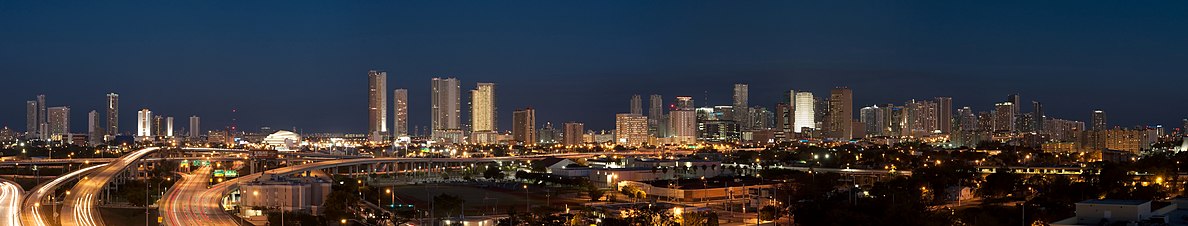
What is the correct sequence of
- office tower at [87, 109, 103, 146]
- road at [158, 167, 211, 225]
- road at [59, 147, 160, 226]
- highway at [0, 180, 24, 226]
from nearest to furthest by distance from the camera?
1. highway at [0, 180, 24, 226]
2. road at [158, 167, 211, 225]
3. road at [59, 147, 160, 226]
4. office tower at [87, 109, 103, 146]

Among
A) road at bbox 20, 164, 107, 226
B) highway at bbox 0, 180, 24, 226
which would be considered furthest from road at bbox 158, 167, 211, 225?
highway at bbox 0, 180, 24, 226

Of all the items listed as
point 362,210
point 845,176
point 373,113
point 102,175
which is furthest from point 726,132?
point 362,210

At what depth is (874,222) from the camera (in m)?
23.9

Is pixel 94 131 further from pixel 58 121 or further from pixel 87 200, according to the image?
pixel 87 200

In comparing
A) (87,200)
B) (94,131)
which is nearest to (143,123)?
(94,131)

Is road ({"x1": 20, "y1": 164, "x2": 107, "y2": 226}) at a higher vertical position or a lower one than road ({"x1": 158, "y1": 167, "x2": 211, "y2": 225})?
higher

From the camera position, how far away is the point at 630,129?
17212 centimetres

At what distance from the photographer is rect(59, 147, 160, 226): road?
31.7m

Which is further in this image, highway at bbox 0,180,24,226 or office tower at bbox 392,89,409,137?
office tower at bbox 392,89,409,137

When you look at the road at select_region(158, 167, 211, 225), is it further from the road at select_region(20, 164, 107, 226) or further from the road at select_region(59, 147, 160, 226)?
the road at select_region(20, 164, 107, 226)

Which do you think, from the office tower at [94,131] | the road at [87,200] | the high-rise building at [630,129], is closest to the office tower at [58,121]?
the office tower at [94,131]

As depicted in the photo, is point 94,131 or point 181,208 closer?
point 181,208

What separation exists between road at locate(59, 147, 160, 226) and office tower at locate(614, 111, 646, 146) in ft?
379

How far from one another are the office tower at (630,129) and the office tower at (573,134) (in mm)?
8879
